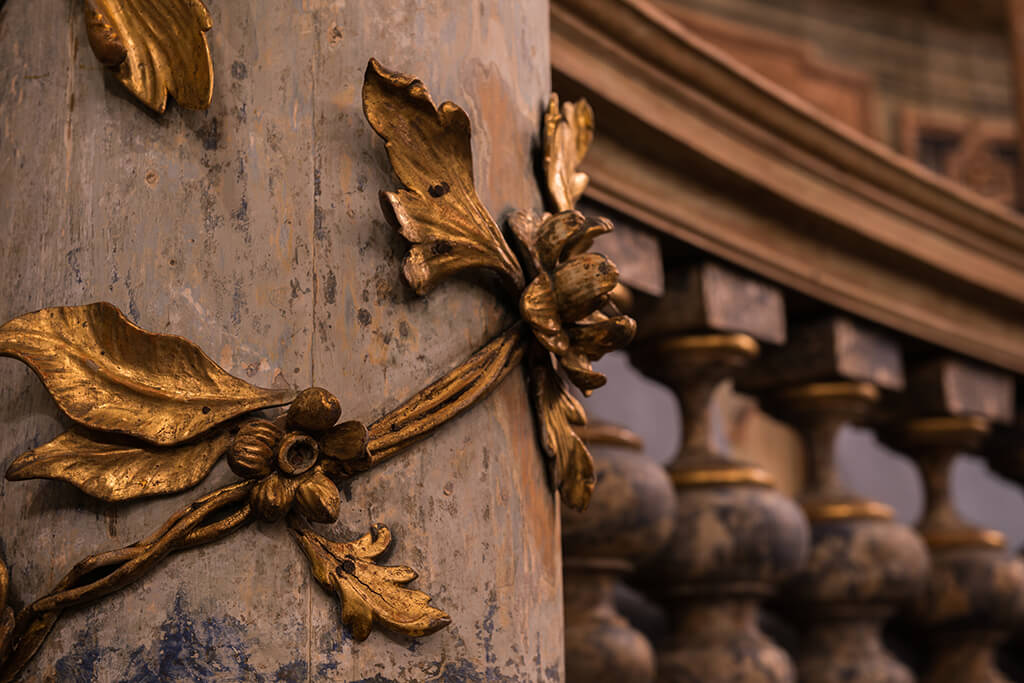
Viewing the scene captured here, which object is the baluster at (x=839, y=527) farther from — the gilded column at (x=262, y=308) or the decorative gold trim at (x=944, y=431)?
the gilded column at (x=262, y=308)

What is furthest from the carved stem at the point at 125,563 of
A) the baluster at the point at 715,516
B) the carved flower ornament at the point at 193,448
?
the baluster at the point at 715,516

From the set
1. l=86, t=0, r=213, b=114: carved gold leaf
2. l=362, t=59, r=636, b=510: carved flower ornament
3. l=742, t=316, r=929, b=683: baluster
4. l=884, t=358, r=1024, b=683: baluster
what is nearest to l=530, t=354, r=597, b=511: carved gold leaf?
l=362, t=59, r=636, b=510: carved flower ornament

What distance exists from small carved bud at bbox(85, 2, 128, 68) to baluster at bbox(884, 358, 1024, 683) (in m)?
1.32

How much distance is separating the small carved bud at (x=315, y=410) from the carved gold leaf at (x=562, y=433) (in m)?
0.17

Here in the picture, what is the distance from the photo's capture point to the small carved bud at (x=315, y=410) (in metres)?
0.66

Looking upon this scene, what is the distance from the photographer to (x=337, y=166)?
74 centimetres

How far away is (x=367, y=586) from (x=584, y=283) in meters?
0.23

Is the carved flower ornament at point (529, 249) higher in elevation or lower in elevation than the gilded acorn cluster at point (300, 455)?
higher

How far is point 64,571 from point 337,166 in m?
0.27

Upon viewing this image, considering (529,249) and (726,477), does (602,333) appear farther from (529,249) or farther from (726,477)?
(726,477)

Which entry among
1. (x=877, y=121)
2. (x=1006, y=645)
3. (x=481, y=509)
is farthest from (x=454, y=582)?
(x=877, y=121)

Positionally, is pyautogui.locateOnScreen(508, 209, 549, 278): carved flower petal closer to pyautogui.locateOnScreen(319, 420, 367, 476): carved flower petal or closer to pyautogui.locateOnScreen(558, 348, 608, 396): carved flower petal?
pyautogui.locateOnScreen(558, 348, 608, 396): carved flower petal

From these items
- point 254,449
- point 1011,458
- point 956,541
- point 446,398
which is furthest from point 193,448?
point 1011,458

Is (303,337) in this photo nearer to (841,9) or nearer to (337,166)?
(337,166)
